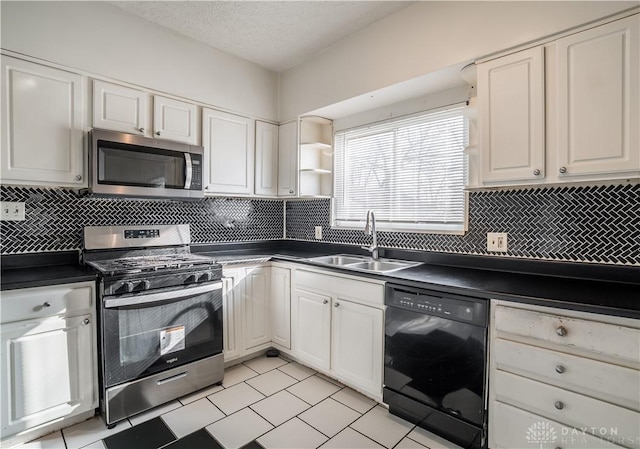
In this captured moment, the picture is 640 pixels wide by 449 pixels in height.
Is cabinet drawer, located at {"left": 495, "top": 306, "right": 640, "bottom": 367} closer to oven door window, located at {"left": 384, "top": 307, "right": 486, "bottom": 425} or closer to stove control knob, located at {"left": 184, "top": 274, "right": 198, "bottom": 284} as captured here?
oven door window, located at {"left": 384, "top": 307, "right": 486, "bottom": 425}

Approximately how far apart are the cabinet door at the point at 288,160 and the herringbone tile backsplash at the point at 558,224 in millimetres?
1267

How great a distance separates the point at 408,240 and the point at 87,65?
8.24ft

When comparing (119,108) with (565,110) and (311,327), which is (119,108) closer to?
(311,327)

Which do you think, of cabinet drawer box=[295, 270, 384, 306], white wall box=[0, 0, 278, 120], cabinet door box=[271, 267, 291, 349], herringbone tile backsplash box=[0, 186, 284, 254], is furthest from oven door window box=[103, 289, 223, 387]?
white wall box=[0, 0, 278, 120]

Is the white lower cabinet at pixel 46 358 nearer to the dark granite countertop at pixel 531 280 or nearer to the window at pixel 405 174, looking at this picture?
the dark granite countertop at pixel 531 280

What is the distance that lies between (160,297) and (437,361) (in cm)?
169

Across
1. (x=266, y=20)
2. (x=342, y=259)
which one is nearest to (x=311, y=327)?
(x=342, y=259)

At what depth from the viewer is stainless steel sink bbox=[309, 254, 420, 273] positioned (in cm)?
252

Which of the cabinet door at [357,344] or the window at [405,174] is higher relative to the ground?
the window at [405,174]

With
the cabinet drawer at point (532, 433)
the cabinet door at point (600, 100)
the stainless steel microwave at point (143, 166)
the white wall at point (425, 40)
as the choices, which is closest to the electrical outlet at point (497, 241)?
the cabinet door at point (600, 100)

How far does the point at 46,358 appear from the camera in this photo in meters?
1.81

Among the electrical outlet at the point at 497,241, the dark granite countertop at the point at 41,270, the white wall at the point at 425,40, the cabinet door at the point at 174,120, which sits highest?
the white wall at the point at 425,40

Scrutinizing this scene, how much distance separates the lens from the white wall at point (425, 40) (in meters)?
1.68

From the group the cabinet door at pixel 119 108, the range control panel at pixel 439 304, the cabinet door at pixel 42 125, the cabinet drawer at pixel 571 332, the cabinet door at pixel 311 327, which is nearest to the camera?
the cabinet drawer at pixel 571 332
